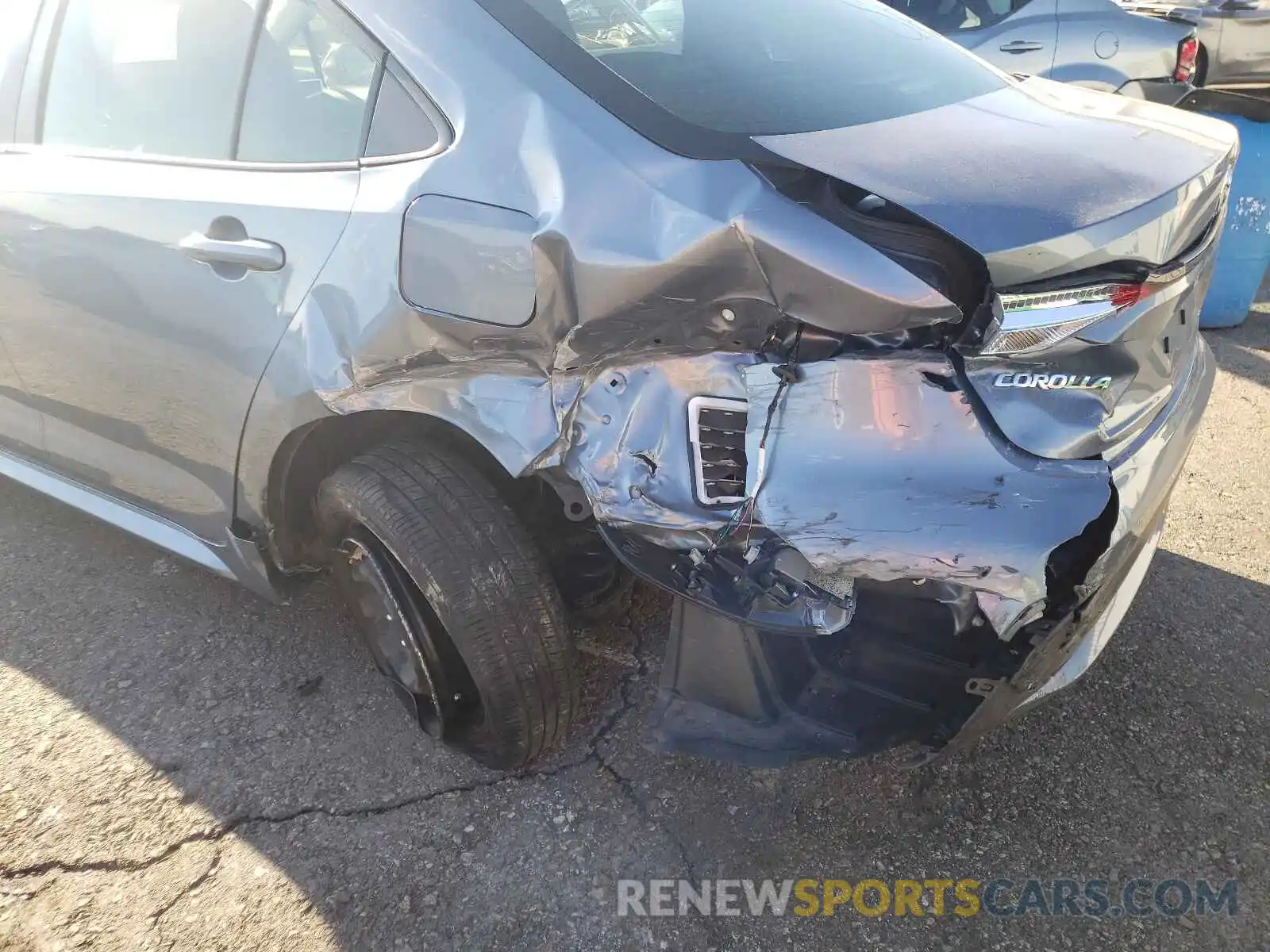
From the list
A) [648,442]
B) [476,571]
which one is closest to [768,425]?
[648,442]

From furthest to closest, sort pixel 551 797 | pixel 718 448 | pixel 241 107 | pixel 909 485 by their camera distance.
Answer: pixel 551 797, pixel 241 107, pixel 718 448, pixel 909 485

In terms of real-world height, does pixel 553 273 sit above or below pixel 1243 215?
above

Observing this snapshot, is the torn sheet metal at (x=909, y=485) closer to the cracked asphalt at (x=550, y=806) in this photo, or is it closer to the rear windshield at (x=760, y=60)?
the rear windshield at (x=760, y=60)

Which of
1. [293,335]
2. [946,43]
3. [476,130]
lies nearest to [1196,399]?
[946,43]

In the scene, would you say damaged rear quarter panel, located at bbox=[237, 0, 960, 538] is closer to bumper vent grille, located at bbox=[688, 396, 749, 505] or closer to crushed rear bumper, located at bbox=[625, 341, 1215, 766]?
bumper vent grille, located at bbox=[688, 396, 749, 505]

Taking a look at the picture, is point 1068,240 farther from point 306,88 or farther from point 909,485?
point 306,88

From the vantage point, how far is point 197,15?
2068 millimetres

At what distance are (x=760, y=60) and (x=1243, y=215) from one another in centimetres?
374

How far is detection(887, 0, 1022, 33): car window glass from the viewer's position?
5484 mm

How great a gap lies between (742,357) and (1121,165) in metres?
0.81

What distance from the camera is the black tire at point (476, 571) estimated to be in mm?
1892

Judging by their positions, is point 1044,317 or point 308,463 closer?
point 1044,317

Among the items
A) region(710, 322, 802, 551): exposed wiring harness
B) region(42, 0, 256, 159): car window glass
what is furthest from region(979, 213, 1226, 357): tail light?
region(42, 0, 256, 159): car window glass

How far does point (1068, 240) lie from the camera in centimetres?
143
